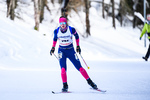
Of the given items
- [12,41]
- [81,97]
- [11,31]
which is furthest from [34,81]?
[11,31]

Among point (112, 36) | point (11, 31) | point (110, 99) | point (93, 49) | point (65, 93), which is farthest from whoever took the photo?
point (112, 36)

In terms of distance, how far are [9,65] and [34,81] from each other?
358 cm

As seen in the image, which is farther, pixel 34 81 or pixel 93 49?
pixel 93 49

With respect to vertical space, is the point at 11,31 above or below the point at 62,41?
above

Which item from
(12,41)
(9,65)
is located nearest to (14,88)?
(9,65)

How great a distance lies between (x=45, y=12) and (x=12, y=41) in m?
13.8

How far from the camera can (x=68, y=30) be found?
519 cm

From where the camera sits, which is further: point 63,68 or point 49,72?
point 49,72

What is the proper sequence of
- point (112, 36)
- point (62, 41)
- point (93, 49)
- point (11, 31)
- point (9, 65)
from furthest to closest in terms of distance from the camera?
point (112, 36)
point (93, 49)
point (11, 31)
point (9, 65)
point (62, 41)

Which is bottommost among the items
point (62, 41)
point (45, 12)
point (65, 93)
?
point (65, 93)

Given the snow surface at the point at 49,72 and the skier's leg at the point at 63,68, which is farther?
the skier's leg at the point at 63,68

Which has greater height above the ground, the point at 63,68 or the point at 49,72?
the point at 63,68

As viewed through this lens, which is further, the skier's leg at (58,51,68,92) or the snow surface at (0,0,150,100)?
the skier's leg at (58,51,68,92)

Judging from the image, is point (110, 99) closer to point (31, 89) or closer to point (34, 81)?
point (31, 89)
